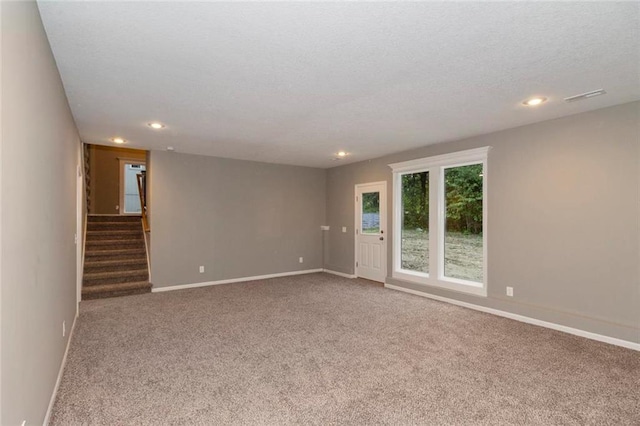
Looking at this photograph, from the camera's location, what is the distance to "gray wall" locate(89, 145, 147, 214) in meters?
9.10

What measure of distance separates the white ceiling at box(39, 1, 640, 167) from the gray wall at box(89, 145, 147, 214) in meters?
5.91

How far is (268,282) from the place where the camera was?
259 inches

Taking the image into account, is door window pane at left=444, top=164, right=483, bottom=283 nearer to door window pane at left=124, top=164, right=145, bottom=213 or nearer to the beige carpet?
the beige carpet

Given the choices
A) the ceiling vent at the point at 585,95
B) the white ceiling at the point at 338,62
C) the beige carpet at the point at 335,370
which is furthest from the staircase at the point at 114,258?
the ceiling vent at the point at 585,95

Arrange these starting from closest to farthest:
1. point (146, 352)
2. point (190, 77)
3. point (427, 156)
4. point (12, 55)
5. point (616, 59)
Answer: point (12, 55) → point (616, 59) → point (190, 77) → point (146, 352) → point (427, 156)

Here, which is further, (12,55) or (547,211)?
(547,211)

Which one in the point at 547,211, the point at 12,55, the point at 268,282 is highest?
the point at 12,55

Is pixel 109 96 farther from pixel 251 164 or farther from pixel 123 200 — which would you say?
pixel 123 200

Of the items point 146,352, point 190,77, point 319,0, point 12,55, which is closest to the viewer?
point 12,55

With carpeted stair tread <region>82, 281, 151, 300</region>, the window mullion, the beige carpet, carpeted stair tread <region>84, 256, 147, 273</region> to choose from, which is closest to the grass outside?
the window mullion

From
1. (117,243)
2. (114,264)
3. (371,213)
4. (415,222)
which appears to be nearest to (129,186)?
(117,243)

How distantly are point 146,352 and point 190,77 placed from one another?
261cm

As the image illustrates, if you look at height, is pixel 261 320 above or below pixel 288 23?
below

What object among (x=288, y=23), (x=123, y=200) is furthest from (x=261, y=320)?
(x=123, y=200)
